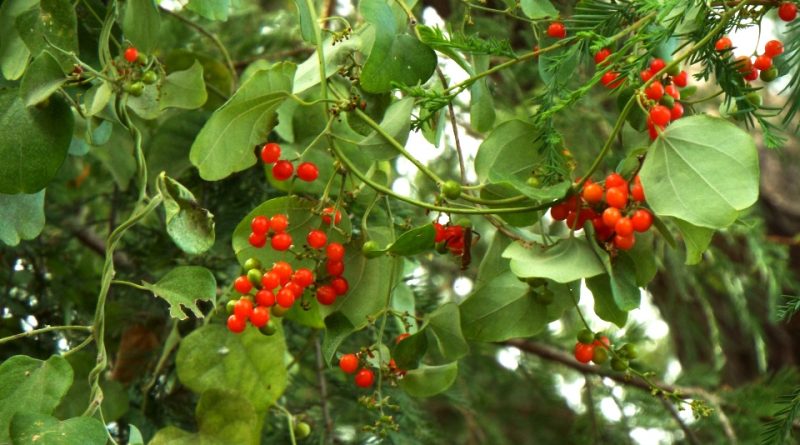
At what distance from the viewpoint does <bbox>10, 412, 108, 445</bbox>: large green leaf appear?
714 mm

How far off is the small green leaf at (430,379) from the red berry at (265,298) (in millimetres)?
143

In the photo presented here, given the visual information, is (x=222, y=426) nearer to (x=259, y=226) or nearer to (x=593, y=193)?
(x=259, y=226)

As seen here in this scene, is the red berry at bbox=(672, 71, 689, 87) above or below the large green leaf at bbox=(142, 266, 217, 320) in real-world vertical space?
above

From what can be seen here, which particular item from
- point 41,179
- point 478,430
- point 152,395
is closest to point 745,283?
point 478,430

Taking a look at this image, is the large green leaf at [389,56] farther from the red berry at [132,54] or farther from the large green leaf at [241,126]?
the red berry at [132,54]

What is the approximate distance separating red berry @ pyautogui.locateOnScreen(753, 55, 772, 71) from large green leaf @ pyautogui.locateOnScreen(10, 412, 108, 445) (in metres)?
0.54

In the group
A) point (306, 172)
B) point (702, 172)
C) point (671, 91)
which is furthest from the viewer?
point (306, 172)

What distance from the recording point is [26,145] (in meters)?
0.82

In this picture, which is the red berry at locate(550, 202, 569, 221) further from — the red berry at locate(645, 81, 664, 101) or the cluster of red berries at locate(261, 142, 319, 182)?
the cluster of red berries at locate(261, 142, 319, 182)

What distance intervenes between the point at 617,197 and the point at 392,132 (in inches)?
7.0

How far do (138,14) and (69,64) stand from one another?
7 centimetres

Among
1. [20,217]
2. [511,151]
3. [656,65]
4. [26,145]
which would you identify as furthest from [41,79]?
[656,65]

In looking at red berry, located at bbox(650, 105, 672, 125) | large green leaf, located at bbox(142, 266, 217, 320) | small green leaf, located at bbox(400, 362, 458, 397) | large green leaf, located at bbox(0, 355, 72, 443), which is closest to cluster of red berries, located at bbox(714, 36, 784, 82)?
red berry, located at bbox(650, 105, 672, 125)

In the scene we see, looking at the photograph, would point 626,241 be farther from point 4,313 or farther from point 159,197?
point 4,313
